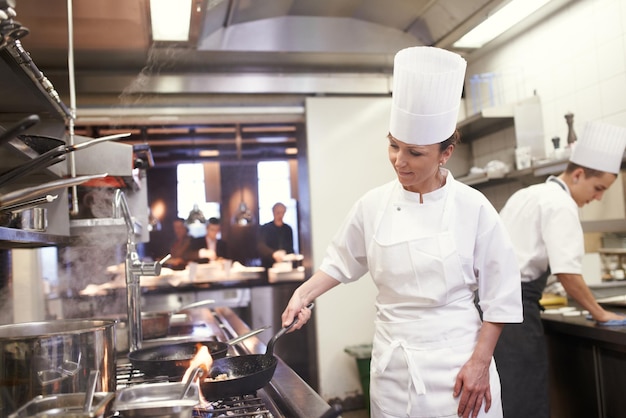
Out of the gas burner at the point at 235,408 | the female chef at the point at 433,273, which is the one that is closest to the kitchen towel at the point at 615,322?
the female chef at the point at 433,273

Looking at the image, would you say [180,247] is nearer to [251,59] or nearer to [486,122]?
[251,59]

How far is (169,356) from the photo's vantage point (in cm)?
184

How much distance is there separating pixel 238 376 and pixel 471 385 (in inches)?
28.6

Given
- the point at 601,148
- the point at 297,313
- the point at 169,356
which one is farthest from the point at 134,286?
the point at 601,148

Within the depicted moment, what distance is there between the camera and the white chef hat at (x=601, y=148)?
8.96ft

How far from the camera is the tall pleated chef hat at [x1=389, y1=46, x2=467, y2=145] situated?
5.84 feet

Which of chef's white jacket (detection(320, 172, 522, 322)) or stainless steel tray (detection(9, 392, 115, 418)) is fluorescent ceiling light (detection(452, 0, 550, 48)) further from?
stainless steel tray (detection(9, 392, 115, 418))

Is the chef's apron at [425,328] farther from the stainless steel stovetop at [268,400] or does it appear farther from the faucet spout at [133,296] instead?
the faucet spout at [133,296]

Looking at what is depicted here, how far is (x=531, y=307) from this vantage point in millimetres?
2734

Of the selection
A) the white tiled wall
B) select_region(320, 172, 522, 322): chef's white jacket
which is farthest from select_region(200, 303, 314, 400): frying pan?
the white tiled wall

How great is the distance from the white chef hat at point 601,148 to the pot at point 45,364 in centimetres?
250

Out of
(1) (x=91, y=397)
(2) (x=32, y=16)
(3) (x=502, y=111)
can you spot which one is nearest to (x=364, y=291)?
(3) (x=502, y=111)

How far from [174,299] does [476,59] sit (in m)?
3.48

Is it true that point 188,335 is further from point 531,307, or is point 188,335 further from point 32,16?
point 32,16
